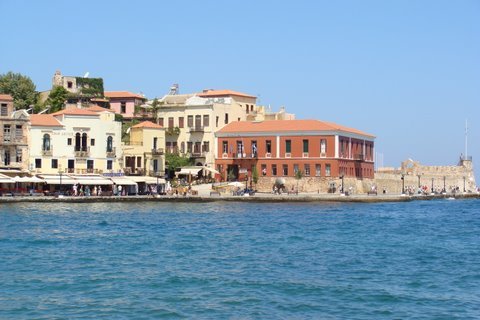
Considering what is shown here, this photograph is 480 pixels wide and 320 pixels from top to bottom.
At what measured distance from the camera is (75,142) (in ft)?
263

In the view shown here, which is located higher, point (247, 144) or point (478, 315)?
point (247, 144)

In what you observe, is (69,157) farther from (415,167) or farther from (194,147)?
(415,167)

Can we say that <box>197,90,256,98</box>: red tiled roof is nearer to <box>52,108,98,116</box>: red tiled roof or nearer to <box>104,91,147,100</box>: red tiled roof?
<box>104,91,147,100</box>: red tiled roof

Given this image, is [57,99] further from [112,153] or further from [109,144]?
[112,153]

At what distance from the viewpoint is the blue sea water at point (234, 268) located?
25.5 metres

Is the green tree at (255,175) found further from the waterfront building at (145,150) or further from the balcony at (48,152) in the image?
the balcony at (48,152)

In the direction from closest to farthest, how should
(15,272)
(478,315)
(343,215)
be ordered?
(478,315)
(15,272)
(343,215)

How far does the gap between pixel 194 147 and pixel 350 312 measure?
227 feet

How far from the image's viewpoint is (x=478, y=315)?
24.8 meters

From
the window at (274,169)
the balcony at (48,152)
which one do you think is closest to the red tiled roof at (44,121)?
the balcony at (48,152)

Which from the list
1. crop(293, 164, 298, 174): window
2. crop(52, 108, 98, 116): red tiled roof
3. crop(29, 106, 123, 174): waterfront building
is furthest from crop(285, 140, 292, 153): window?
crop(52, 108, 98, 116): red tiled roof

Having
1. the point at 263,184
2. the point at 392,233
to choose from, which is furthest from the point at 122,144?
the point at 392,233

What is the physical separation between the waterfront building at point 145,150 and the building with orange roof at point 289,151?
7.03m

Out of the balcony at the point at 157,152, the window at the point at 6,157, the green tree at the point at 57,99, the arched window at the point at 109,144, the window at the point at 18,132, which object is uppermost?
the green tree at the point at 57,99
